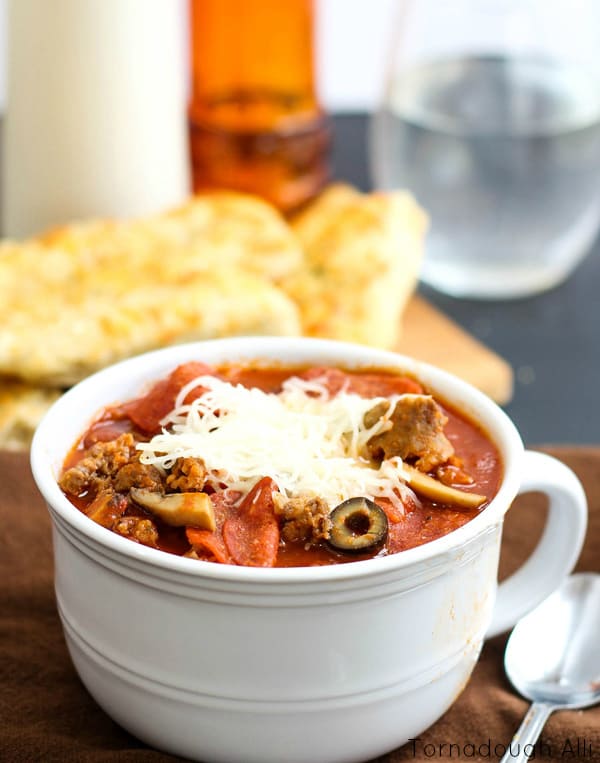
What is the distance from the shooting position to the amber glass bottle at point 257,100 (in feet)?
12.1

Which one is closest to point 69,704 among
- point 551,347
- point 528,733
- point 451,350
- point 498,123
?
point 528,733

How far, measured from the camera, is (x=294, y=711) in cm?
157

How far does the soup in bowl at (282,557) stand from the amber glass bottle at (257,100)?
76.9 inches

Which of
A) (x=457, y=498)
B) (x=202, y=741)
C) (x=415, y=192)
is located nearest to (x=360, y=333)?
(x=415, y=192)

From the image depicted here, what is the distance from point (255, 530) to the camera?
1.60 metres

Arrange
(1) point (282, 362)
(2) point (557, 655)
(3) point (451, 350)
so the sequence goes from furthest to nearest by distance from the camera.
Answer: (3) point (451, 350) → (1) point (282, 362) → (2) point (557, 655)

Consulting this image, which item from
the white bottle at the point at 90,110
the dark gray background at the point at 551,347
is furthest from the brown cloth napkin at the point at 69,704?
the white bottle at the point at 90,110

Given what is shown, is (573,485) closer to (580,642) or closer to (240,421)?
(580,642)

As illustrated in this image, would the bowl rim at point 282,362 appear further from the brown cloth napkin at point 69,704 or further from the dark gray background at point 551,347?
the dark gray background at point 551,347

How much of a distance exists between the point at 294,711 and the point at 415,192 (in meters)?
2.10

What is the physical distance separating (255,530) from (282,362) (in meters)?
0.52

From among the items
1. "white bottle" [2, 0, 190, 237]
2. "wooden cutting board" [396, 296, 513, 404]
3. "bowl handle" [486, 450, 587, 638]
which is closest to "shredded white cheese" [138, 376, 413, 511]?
"bowl handle" [486, 450, 587, 638]

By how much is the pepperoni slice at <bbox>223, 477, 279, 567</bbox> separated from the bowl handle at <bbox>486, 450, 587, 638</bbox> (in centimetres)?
44

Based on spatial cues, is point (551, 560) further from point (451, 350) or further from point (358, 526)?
point (451, 350)
